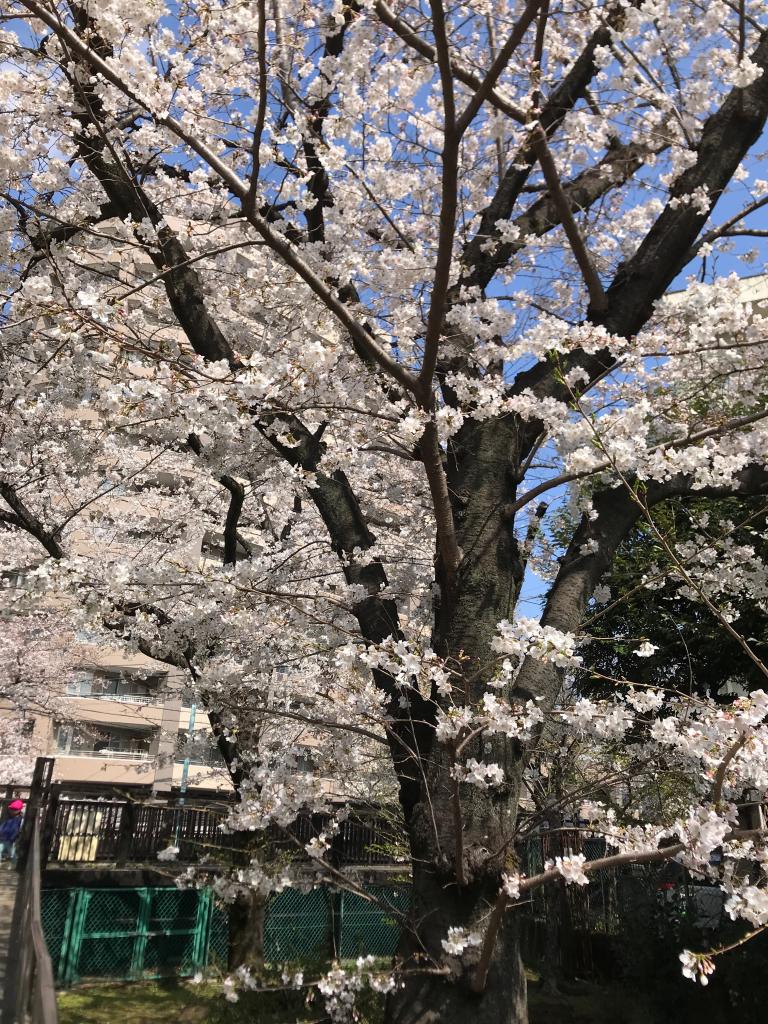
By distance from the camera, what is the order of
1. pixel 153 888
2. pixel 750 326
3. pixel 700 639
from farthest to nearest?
1. pixel 700 639
2. pixel 153 888
3. pixel 750 326

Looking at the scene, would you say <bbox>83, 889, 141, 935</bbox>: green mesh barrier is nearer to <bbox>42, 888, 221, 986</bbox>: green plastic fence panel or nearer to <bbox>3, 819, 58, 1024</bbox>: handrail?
<bbox>42, 888, 221, 986</bbox>: green plastic fence panel

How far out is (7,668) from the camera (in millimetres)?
17844

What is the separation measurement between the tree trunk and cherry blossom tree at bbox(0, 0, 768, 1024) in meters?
0.01

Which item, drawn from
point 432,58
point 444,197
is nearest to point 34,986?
point 444,197

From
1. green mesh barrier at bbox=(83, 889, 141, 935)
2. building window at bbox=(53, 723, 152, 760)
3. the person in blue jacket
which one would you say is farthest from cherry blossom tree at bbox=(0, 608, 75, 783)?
green mesh barrier at bbox=(83, 889, 141, 935)

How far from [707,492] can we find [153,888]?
7.24 meters

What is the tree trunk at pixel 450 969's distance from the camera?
3289 mm

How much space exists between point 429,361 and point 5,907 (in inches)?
245

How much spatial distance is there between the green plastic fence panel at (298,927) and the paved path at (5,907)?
2.59 m

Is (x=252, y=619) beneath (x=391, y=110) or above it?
beneath

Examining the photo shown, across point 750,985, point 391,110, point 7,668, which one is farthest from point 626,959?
point 7,668

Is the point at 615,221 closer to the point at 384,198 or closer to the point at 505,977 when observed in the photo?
the point at 384,198

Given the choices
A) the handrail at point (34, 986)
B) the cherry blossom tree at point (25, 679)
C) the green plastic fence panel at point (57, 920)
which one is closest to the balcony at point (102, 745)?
the cherry blossom tree at point (25, 679)

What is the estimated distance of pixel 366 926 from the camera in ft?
30.8
